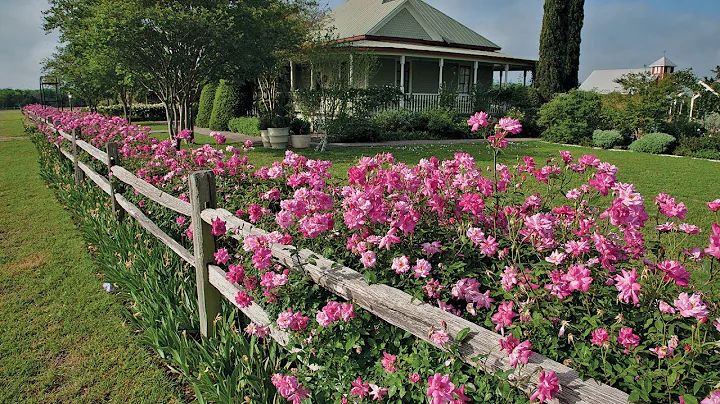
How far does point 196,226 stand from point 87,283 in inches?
92.7

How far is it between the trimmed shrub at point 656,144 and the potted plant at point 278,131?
35.7 feet

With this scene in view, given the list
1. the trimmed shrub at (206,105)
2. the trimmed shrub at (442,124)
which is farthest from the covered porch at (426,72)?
the trimmed shrub at (206,105)

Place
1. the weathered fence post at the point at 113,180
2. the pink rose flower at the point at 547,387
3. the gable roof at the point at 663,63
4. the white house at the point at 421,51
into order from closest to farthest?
the pink rose flower at the point at 547,387 < the weathered fence post at the point at 113,180 < the white house at the point at 421,51 < the gable roof at the point at 663,63

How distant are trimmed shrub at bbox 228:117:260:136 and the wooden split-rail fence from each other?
15.3 metres

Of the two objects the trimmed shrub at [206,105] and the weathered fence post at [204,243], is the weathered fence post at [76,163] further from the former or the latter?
the trimmed shrub at [206,105]

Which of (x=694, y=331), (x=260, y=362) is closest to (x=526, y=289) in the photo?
(x=694, y=331)

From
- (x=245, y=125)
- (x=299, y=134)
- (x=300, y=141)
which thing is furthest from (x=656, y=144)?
(x=245, y=125)

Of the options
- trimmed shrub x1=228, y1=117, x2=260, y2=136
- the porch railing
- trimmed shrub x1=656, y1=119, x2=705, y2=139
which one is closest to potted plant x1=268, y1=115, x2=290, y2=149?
trimmed shrub x1=228, y1=117, x2=260, y2=136

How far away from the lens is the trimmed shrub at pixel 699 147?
43.9ft

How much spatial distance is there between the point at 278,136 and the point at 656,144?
11.4 m

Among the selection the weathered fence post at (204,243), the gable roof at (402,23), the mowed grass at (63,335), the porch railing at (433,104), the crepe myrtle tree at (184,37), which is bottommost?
the mowed grass at (63,335)

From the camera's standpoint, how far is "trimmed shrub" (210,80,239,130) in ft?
72.7

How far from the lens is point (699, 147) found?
13805 mm

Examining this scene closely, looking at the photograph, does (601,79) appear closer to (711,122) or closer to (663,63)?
(663,63)
